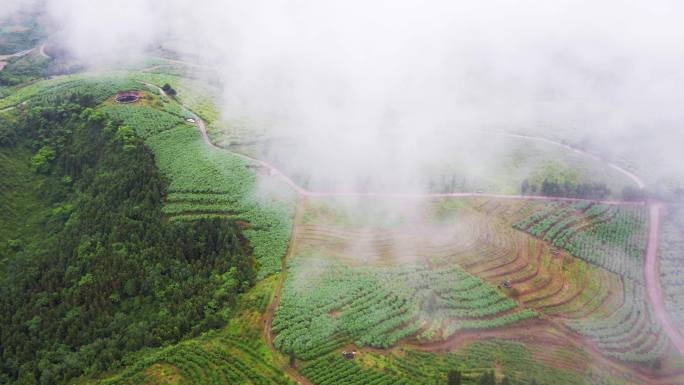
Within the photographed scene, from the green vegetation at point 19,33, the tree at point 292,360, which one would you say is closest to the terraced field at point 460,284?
the tree at point 292,360

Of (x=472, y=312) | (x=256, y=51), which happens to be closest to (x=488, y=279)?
(x=472, y=312)

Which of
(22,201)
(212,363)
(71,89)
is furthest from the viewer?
(71,89)

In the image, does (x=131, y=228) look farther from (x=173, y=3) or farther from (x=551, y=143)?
(x=173, y=3)

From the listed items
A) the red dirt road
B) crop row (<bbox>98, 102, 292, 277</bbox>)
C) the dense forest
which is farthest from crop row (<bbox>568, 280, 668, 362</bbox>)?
the dense forest

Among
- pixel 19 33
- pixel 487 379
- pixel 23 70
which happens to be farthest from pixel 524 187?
pixel 19 33

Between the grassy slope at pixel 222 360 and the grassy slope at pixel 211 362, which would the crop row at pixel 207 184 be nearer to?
the grassy slope at pixel 222 360

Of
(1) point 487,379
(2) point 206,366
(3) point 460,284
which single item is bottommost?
(2) point 206,366

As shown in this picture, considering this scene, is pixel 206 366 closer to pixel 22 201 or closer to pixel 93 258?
pixel 93 258
